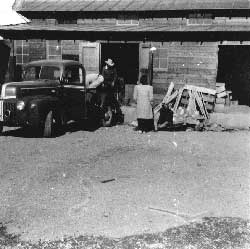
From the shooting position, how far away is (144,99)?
446 inches

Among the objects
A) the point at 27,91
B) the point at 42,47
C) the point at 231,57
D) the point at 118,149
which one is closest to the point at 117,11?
the point at 42,47

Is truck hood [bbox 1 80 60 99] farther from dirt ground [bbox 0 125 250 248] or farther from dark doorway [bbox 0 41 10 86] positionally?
dark doorway [bbox 0 41 10 86]

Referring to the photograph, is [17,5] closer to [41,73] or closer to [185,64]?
[185,64]

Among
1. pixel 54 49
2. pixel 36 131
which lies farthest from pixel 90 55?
pixel 36 131

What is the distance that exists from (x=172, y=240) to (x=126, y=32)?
1290 centimetres

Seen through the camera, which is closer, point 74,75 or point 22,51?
point 74,75

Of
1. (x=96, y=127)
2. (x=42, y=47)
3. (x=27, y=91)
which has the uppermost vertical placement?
(x=42, y=47)

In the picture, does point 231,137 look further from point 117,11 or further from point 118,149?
point 117,11

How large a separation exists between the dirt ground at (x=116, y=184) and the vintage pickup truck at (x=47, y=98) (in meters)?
0.56

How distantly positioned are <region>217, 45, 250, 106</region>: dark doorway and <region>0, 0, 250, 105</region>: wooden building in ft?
0.43

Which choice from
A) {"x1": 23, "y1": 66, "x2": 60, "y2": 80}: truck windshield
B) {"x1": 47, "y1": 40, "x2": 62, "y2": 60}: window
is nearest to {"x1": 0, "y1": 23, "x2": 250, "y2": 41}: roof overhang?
{"x1": 47, "y1": 40, "x2": 62, "y2": 60}: window

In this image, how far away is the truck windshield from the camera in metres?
11.3

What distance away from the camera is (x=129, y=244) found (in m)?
4.32

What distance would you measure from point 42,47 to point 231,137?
10.5m
